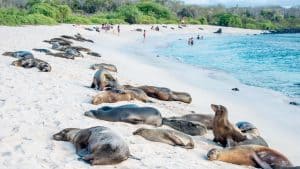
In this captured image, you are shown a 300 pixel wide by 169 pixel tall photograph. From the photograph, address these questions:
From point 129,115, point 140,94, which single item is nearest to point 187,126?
point 129,115

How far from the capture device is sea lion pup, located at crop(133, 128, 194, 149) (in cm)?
793

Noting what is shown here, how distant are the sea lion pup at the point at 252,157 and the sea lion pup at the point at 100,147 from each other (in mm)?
1529

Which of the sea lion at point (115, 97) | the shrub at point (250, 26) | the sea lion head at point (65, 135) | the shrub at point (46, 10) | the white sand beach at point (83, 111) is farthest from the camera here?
the shrub at point (250, 26)

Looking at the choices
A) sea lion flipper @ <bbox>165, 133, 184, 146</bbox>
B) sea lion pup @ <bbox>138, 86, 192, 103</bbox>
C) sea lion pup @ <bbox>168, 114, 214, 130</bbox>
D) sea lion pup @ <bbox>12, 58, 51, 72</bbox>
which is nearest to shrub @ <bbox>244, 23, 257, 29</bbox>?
sea lion pup @ <bbox>12, 58, 51, 72</bbox>

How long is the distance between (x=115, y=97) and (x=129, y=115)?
2.04m

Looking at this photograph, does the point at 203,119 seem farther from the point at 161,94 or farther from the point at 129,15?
the point at 129,15

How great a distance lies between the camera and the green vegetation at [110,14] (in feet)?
183

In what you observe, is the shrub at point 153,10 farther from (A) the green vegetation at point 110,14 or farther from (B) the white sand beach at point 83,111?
(B) the white sand beach at point 83,111

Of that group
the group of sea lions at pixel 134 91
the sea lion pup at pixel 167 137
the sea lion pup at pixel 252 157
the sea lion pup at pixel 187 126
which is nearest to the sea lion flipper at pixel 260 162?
the sea lion pup at pixel 252 157

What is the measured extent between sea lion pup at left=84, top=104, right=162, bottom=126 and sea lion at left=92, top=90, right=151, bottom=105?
142 cm

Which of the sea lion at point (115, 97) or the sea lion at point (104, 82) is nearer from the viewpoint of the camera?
the sea lion at point (115, 97)

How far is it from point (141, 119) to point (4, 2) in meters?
81.6

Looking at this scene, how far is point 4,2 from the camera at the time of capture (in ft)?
279

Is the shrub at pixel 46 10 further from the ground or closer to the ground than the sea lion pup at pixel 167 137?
further from the ground
